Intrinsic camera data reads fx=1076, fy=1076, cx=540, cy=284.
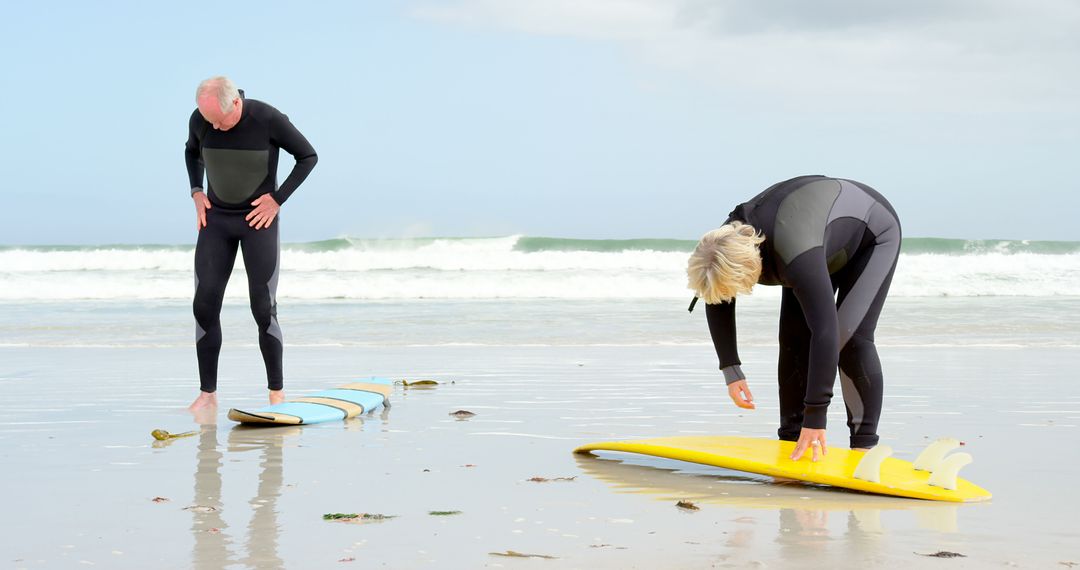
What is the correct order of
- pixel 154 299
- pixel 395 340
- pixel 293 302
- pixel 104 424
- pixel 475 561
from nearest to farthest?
pixel 475 561, pixel 104 424, pixel 395 340, pixel 293 302, pixel 154 299

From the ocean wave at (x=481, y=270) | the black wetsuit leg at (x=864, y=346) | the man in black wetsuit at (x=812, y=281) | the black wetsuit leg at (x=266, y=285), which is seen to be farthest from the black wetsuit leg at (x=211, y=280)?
the ocean wave at (x=481, y=270)

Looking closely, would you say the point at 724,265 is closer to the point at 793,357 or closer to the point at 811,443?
the point at 811,443

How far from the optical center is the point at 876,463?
350 centimetres

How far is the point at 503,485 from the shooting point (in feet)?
12.0

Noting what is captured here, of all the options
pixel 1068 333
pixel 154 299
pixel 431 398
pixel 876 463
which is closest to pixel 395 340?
pixel 431 398

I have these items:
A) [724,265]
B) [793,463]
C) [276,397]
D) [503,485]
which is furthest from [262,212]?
[793,463]

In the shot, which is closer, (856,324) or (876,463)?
(876,463)

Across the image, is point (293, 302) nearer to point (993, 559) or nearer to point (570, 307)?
point (570, 307)

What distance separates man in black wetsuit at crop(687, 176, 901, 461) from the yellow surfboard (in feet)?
0.31

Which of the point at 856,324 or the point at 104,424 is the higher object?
the point at 856,324

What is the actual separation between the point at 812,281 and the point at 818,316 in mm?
119

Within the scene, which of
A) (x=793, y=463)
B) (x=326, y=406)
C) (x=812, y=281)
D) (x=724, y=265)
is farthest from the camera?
(x=326, y=406)

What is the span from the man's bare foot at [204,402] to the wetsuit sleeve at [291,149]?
1.12m

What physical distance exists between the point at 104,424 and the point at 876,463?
11.7 feet
